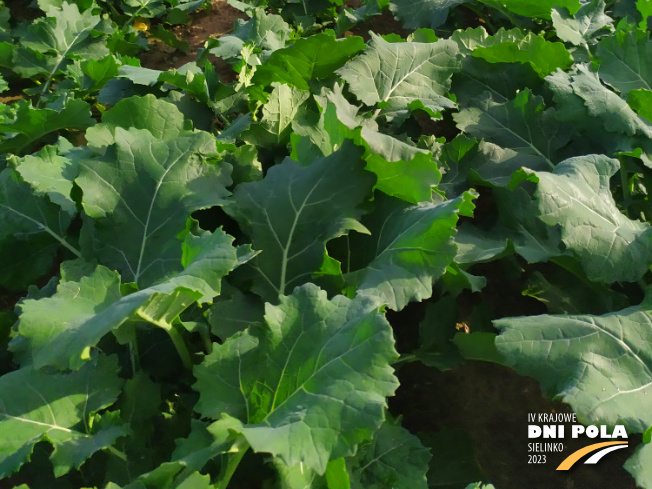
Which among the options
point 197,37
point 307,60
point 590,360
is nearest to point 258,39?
point 307,60

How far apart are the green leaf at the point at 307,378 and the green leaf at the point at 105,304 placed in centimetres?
18

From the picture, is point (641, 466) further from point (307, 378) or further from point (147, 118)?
point (147, 118)

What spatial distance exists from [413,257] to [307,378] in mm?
532

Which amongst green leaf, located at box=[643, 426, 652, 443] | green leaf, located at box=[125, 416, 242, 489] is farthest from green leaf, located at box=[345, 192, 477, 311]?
green leaf, located at box=[643, 426, 652, 443]

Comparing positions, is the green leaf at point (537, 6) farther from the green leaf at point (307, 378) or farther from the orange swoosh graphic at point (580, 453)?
the green leaf at point (307, 378)

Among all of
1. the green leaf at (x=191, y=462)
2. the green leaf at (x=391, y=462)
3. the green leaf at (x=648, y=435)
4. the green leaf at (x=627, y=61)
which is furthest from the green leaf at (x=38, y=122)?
the green leaf at (x=648, y=435)

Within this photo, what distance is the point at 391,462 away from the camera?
1926 mm

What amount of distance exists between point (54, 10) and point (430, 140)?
104 inches

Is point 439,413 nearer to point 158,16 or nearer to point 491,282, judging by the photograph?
point 491,282

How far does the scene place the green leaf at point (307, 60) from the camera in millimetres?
2594

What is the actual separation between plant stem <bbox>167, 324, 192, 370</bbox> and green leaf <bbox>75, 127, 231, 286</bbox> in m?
0.20

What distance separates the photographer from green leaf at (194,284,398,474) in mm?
1396

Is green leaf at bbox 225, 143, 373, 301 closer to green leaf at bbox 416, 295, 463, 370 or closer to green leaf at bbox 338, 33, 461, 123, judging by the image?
green leaf at bbox 416, 295, 463, 370

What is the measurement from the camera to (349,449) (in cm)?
138
